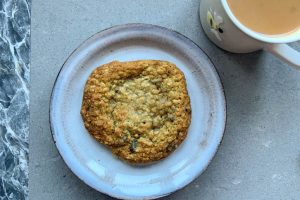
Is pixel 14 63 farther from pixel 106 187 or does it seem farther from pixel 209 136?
pixel 209 136

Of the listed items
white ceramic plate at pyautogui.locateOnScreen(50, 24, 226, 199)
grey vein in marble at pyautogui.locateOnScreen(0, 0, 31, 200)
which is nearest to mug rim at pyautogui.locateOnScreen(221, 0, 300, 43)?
white ceramic plate at pyautogui.locateOnScreen(50, 24, 226, 199)

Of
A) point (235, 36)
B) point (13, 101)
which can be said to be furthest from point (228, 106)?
point (13, 101)

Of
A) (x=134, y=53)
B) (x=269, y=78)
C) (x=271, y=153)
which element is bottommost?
(x=271, y=153)

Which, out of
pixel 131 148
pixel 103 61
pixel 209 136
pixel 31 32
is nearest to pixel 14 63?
pixel 31 32

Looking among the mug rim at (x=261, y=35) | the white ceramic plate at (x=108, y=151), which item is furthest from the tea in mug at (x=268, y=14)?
the white ceramic plate at (x=108, y=151)

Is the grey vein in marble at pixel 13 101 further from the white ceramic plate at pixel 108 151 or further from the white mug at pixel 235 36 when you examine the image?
the white mug at pixel 235 36
